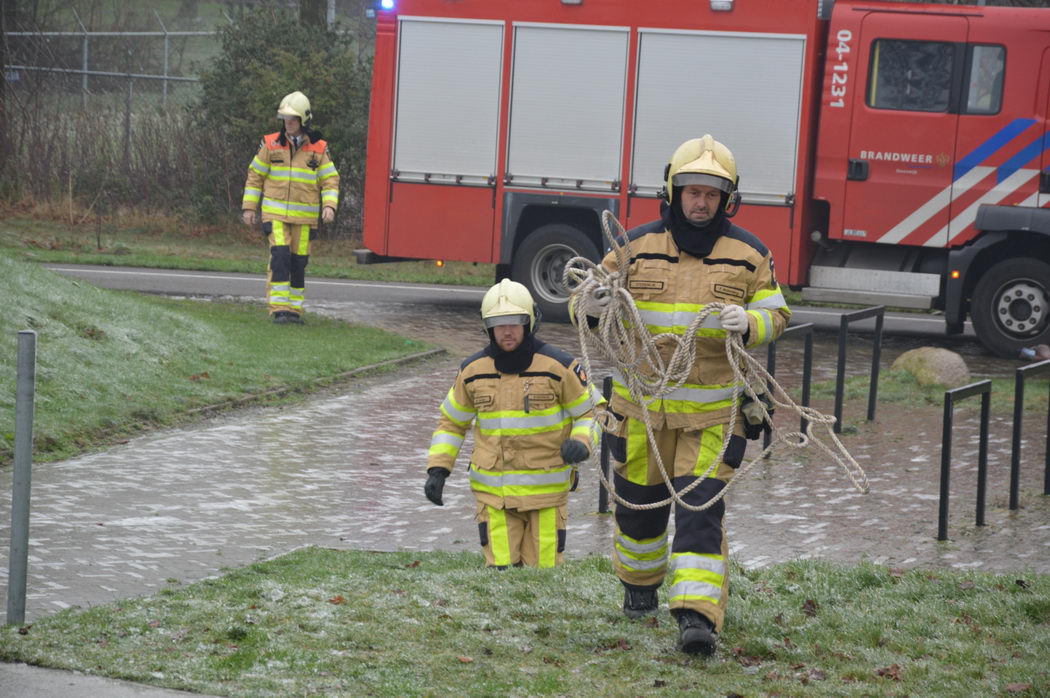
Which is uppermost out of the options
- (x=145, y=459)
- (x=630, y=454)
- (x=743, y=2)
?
(x=743, y=2)

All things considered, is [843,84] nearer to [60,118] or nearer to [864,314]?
[864,314]

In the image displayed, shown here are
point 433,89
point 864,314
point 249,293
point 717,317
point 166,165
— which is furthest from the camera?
point 166,165

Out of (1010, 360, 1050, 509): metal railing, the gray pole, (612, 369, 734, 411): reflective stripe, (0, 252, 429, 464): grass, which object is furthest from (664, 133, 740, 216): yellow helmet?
(0, 252, 429, 464): grass

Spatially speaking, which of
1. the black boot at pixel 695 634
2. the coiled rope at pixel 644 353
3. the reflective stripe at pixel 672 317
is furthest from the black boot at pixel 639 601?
the reflective stripe at pixel 672 317

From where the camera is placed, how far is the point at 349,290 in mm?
19312

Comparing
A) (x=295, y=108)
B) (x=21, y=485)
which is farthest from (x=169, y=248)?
(x=21, y=485)

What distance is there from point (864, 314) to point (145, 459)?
5.53 meters

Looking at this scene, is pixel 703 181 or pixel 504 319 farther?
pixel 504 319

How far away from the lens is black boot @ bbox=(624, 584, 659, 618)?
223 inches

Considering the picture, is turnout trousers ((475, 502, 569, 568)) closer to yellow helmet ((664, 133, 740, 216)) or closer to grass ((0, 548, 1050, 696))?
grass ((0, 548, 1050, 696))

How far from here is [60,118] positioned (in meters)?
25.4

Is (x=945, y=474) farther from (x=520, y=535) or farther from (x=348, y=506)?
(x=348, y=506)

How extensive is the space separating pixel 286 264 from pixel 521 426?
8657 millimetres

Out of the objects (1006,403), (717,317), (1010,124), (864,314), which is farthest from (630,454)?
(1010,124)
